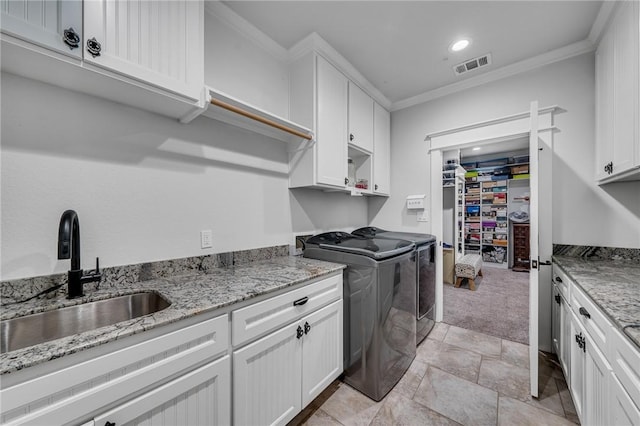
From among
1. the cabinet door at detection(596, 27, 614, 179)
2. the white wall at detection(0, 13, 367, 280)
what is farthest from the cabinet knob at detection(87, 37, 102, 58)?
the cabinet door at detection(596, 27, 614, 179)

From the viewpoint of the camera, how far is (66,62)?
0.93 metres

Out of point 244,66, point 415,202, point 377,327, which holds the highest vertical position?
point 244,66

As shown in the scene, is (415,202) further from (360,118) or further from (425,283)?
(360,118)

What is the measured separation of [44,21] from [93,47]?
13 cm

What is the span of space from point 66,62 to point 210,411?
1497 mm

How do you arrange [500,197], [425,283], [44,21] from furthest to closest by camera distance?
1. [500,197]
2. [425,283]
3. [44,21]

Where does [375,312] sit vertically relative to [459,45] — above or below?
below

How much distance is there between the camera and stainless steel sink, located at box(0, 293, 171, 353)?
90 cm

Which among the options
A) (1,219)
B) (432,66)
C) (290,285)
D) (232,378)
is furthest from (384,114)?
(1,219)

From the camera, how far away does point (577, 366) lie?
1.37m

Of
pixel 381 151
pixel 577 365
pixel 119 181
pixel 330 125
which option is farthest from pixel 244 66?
pixel 577 365

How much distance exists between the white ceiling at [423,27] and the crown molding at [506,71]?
0.04 metres

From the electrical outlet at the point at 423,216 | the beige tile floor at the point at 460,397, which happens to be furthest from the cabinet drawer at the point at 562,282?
the electrical outlet at the point at 423,216

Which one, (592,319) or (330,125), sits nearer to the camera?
(592,319)
